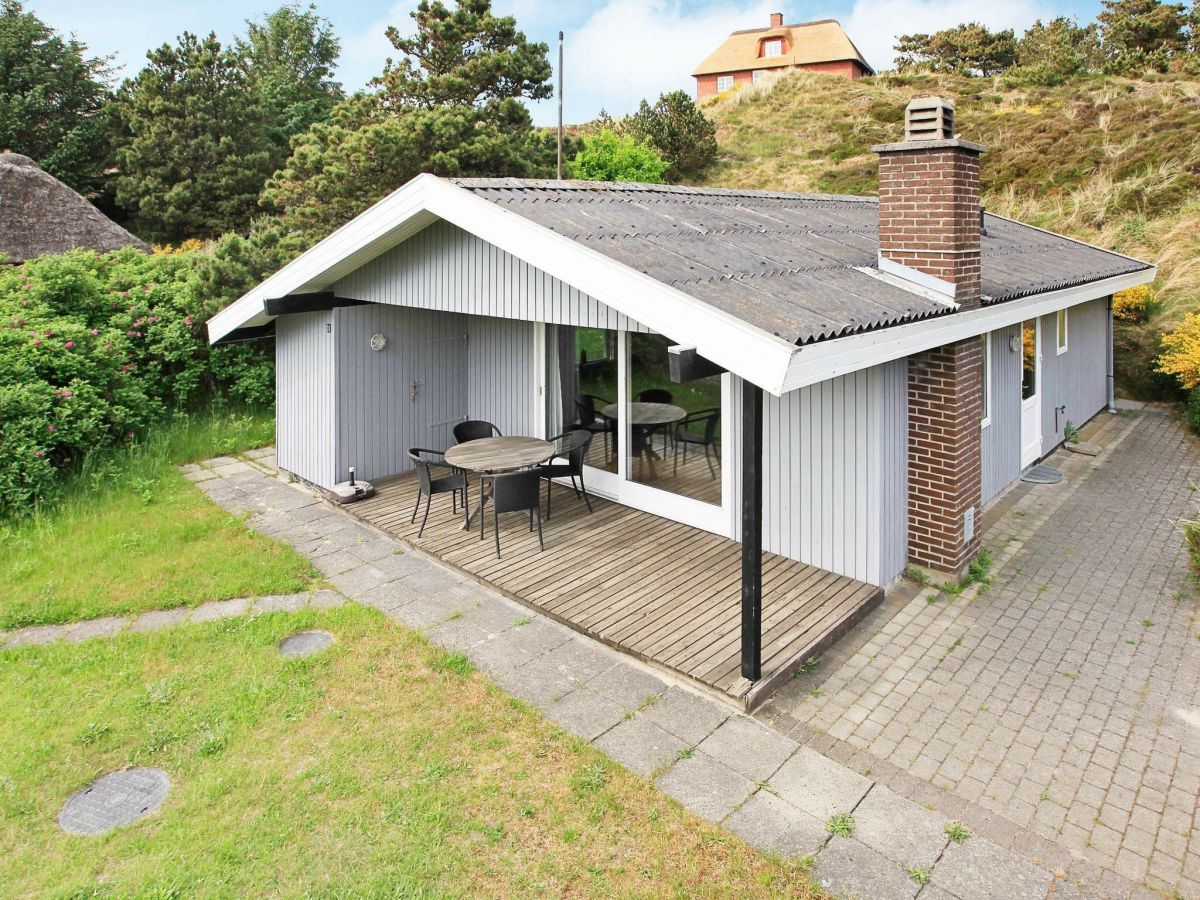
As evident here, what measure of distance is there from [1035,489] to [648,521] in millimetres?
4565

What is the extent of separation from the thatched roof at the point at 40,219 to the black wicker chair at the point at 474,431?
11580mm

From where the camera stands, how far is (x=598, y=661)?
5418 millimetres

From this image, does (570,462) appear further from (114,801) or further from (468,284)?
(114,801)

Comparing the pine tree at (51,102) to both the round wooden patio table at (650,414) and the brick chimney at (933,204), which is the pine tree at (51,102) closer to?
the round wooden patio table at (650,414)

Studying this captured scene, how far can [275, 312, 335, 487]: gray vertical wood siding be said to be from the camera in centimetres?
888

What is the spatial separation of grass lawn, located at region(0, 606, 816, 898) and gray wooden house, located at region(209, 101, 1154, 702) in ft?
3.88

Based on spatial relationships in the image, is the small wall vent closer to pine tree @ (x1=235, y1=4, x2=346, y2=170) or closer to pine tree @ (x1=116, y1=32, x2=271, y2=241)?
pine tree @ (x1=116, y1=32, x2=271, y2=241)

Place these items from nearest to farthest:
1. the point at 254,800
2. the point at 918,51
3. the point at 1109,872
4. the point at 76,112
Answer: the point at 1109,872, the point at 254,800, the point at 76,112, the point at 918,51

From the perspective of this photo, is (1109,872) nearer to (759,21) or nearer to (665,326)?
(665,326)

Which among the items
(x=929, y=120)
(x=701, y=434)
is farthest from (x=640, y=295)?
(x=929, y=120)

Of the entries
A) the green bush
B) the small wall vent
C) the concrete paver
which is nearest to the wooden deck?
the concrete paver

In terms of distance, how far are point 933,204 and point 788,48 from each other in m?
50.5

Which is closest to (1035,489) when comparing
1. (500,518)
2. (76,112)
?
(500,518)

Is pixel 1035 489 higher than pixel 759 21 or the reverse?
the reverse
